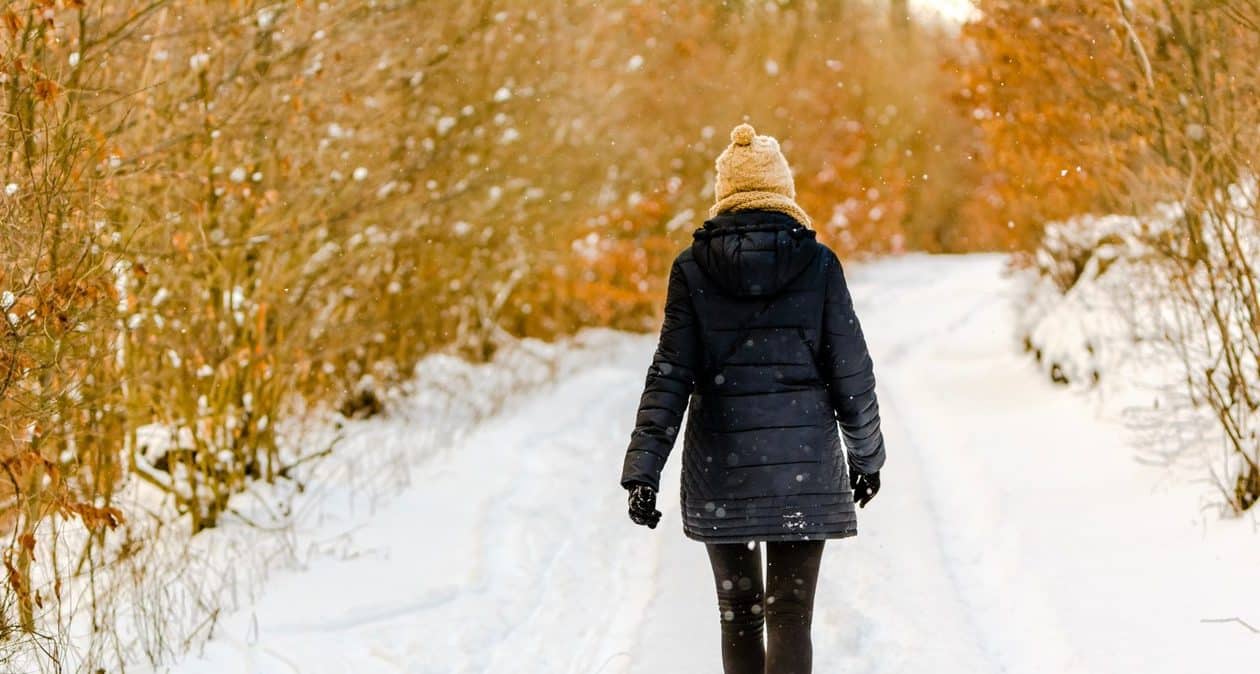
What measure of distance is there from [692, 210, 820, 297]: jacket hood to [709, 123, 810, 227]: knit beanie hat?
9 centimetres

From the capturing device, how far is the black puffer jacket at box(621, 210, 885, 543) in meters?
3.49

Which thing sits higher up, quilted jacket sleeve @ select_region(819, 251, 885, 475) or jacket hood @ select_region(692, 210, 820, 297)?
jacket hood @ select_region(692, 210, 820, 297)

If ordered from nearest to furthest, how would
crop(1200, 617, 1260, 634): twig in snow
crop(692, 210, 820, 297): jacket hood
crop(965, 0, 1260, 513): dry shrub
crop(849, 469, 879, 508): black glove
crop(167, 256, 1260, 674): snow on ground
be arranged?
1. crop(692, 210, 820, 297): jacket hood
2. crop(849, 469, 879, 508): black glove
3. crop(1200, 617, 1260, 634): twig in snow
4. crop(167, 256, 1260, 674): snow on ground
5. crop(965, 0, 1260, 513): dry shrub

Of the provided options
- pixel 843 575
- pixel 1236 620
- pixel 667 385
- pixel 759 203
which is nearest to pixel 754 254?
pixel 759 203

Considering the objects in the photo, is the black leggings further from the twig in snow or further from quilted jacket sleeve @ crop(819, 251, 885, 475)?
the twig in snow

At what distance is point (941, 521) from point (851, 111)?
25.4 metres

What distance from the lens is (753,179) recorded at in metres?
3.61

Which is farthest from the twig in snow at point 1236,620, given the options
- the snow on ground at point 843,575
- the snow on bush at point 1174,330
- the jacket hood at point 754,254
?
the jacket hood at point 754,254

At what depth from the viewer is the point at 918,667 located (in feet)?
15.6

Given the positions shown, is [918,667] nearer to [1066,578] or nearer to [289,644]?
[1066,578]

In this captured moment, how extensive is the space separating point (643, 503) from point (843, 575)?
8.95ft

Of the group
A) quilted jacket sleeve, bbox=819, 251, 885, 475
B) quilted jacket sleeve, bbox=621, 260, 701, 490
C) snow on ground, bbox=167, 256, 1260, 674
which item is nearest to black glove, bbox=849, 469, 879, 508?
quilted jacket sleeve, bbox=819, 251, 885, 475

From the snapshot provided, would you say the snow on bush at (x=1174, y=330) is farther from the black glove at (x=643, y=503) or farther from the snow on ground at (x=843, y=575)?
the black glove at (x=643, y=503)


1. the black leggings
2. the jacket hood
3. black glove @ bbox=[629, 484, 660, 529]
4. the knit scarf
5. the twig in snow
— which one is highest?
the knit scarf
